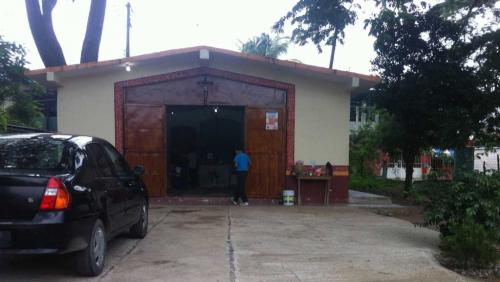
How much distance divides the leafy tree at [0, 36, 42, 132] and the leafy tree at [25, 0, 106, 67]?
4.39 m

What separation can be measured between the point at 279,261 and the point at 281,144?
7233 mm

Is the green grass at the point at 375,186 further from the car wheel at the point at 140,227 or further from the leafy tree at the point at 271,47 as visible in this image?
the leafy tree at the point at 271,47

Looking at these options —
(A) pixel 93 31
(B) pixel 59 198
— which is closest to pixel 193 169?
(A) pixel 93 31

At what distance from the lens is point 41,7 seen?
16906 mm

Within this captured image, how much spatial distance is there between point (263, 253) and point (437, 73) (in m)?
9.86

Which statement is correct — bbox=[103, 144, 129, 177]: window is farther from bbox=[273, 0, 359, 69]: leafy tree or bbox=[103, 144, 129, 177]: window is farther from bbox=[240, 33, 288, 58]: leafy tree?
bbox=[240, 33, 288, 58]: leafy tree

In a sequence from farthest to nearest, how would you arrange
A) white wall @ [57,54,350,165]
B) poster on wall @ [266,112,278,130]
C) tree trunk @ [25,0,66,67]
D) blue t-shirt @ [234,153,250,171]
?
tree trunk @ [25,0,66,67]
poster on wall @ [266,112,278,130]
white wall @ [57,54,350,165]
blue t-shirt @ [234,153,250,171]

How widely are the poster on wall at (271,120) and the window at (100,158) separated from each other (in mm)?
7445

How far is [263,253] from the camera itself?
7.25m

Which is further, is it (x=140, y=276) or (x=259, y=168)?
(x=259, y=168)

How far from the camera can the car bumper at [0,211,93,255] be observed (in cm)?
494

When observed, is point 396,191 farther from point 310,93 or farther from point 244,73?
point 244,73

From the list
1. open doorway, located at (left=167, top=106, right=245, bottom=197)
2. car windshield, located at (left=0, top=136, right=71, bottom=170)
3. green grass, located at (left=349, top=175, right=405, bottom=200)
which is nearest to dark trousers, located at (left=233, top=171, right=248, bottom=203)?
open doorway, located at (left=167, top=106, right=245, bottom=197)

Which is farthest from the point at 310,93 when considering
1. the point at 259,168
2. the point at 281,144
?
the point at 259,168
